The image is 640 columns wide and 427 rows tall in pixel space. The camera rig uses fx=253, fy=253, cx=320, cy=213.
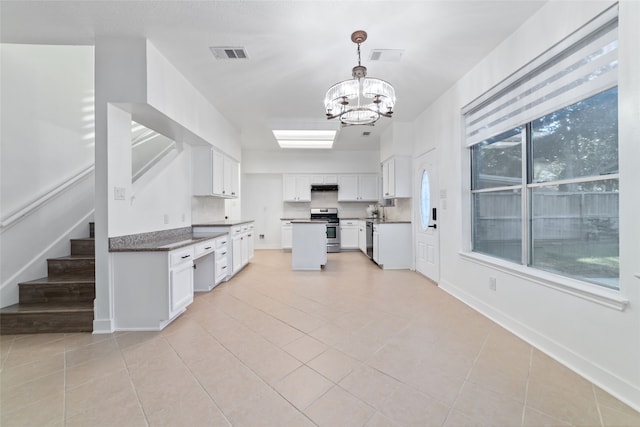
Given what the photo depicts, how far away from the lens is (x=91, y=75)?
3.80 metres

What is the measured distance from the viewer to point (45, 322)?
8.24 feet

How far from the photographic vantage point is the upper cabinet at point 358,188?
7535 mm

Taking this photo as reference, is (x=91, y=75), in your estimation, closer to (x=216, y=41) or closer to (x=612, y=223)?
(x=216, y=41)

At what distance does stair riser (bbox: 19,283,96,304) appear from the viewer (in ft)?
8.90

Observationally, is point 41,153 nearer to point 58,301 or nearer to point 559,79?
point 58,301

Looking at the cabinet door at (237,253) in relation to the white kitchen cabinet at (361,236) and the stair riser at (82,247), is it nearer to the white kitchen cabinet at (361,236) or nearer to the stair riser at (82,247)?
the stair riser at (82,247)

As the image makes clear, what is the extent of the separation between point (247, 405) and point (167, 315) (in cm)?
155

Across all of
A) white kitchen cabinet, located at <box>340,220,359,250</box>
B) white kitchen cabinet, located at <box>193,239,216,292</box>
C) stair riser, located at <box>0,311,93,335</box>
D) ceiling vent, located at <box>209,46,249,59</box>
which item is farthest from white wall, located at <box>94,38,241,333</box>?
white kitchen cabinet, located at <box>340,220,359,250</box>

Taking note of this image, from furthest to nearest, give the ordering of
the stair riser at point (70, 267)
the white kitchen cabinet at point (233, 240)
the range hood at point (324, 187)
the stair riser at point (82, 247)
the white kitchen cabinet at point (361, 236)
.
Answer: the range hood at point (324, 187) → the white kitchen cabinet at point (361, 236) → the white kitchen cabinet at point (233, 240) → the stair riser at point (82, 247) → the stair riser at point (70, 267)

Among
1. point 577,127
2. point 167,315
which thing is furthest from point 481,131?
point 167,315

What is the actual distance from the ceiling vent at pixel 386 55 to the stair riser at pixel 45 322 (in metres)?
4.06

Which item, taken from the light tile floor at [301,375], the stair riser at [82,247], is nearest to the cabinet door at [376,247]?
the light tile floor at [301,375]

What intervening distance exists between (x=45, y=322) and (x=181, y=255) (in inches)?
53.2

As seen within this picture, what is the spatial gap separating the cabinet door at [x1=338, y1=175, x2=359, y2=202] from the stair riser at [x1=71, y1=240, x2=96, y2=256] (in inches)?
223
